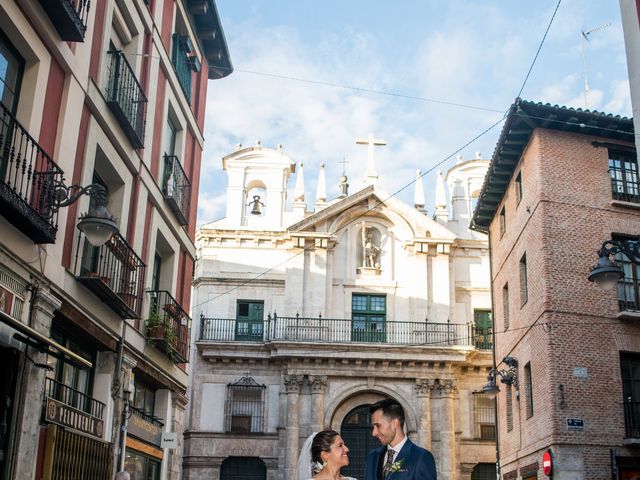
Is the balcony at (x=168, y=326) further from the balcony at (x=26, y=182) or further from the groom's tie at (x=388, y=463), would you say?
the groom's tie at (x=388, y=463)

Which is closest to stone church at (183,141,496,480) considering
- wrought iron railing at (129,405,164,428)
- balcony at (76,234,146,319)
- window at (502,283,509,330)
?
window at (502,283,509,330)

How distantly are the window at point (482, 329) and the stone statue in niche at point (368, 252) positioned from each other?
4.72 m

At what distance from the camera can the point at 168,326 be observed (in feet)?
56.6

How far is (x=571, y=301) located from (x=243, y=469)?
55.4 feet

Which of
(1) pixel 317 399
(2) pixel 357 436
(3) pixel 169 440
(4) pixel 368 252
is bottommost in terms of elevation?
(3) pixel 169 440

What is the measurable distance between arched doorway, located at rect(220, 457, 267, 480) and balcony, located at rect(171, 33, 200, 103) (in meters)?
17.6

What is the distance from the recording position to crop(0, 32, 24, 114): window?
11.0 metres

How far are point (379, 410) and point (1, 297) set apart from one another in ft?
18.2

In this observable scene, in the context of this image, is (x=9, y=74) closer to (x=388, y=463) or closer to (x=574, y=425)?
(x=388, y=463)

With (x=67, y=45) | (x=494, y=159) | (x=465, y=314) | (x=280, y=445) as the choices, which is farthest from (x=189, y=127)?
(x=465, y=314)

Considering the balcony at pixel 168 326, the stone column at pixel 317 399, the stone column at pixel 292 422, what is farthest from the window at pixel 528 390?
the stone column at pixel 292 422

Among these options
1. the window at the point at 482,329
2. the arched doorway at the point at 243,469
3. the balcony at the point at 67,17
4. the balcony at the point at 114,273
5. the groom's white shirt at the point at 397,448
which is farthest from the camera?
the window at the point at 482,329

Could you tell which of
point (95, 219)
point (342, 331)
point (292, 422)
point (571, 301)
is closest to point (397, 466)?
point (95, 219)

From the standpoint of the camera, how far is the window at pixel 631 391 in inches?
810
